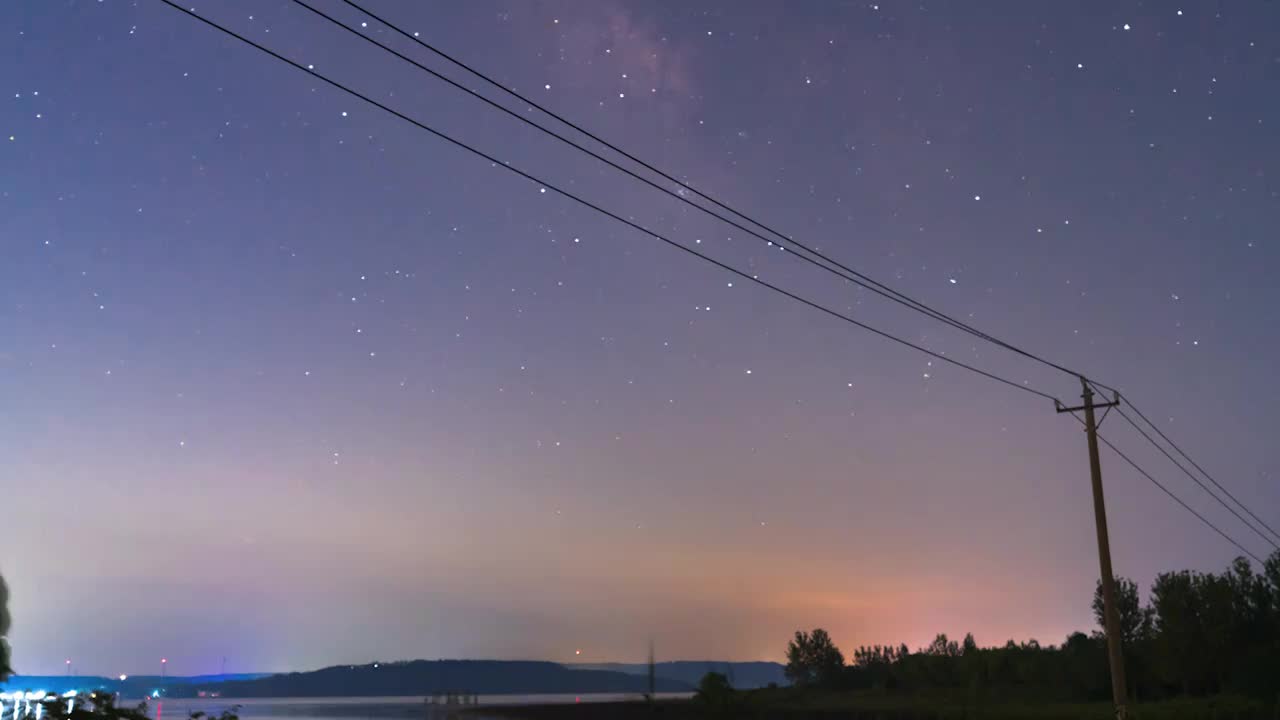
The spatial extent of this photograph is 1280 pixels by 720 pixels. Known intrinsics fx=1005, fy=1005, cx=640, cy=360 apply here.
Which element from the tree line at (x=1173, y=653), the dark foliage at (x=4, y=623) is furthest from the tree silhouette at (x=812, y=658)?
the dark foliage at (x=4, y=623)

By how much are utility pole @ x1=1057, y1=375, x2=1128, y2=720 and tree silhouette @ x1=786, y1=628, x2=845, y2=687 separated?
91.8m

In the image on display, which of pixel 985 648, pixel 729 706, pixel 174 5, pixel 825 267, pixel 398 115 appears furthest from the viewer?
pixel 985 648

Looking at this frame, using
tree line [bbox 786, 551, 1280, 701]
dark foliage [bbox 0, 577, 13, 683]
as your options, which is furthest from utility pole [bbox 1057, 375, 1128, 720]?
dark foliage [bbox 0, 577, 13, 683]

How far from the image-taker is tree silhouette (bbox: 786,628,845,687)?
375 feet

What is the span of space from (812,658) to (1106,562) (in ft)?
310

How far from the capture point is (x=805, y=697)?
316ft

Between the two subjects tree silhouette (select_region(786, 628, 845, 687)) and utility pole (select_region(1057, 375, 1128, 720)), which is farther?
tree silhouette (select_region(786, 628, 845, 687))

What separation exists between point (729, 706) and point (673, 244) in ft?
181

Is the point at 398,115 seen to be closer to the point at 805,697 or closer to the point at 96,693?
the point at 96,693

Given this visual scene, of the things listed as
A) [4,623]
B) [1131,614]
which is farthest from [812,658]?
[4,623]

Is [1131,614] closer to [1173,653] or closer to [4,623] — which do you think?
[1173,653]

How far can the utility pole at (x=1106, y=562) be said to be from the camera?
24859mm

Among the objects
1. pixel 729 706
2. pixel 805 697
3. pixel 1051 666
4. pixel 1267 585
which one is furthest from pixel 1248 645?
pixel 805 697

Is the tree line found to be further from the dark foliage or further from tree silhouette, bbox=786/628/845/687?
the dark foliage
